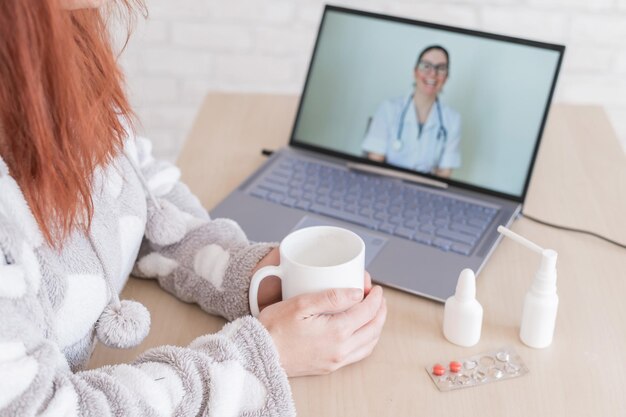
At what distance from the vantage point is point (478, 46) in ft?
3.36

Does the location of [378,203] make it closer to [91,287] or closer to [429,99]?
[429,99]

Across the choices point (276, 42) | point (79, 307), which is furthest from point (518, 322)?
point (276, 42)

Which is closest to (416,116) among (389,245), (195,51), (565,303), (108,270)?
(389,245)

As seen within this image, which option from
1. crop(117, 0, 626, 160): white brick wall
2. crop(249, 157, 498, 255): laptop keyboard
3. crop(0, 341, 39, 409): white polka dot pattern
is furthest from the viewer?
crop(117, 0, 626, 160): white brick wall

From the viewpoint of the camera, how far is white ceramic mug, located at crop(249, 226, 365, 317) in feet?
2.38

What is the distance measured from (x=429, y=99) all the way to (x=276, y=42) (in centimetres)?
81

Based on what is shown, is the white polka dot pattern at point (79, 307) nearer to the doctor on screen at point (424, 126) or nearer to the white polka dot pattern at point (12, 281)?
the white polka dot pattern at point (12, 281)

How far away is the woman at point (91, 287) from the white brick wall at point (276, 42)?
971mm

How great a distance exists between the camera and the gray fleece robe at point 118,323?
605 millimetres

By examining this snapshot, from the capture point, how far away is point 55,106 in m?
0.63

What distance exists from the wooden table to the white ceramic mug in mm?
84

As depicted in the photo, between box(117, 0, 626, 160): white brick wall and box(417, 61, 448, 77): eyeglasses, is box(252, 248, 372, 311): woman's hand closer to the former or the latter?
box(417, 61, 448, 77): eyeglasses

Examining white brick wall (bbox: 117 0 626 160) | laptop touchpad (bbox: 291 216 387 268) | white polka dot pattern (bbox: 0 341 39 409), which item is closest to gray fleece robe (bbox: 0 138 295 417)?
white polka dot pattern (bbox: 0 341 39 409)

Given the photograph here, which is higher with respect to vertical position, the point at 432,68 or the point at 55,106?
the point at 432,68
